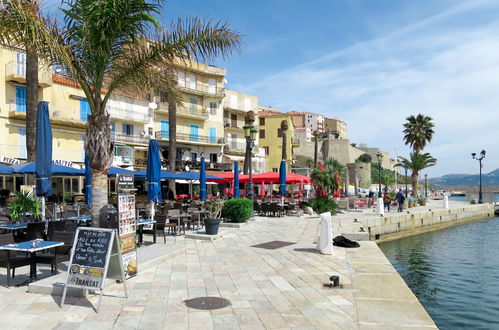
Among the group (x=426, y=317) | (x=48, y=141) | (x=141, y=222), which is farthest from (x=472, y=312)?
(x=48, y=141)

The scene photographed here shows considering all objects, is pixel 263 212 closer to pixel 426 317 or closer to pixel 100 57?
pixel 100 57

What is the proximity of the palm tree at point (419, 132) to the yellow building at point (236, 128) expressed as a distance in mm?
17233

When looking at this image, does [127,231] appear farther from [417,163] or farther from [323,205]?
[417,163]

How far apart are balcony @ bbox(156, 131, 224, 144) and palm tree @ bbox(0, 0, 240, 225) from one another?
28612 mm

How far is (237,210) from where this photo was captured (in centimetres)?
A: 1544

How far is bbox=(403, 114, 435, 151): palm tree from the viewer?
4428cm

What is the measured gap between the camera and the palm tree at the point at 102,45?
709cm

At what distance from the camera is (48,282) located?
6492 millimetres

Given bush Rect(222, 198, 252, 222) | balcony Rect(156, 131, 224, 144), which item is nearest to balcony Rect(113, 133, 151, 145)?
balcony Rect(156, 131, 224, 144)

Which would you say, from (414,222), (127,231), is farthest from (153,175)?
(414,222)

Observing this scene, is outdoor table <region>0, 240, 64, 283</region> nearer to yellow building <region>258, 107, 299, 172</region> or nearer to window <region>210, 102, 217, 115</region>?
window <region>210, 102, 217, 115</region>

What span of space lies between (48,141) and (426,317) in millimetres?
8372

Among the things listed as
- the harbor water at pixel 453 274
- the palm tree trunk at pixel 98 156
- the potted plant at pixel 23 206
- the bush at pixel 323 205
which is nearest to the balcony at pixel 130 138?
the bush at pixel 323 205

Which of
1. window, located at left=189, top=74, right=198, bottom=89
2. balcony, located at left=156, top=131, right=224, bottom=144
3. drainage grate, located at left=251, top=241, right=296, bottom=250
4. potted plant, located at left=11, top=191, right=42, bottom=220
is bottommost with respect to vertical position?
drainage grate, located at left=251, top=241, right=296, bottom=250
